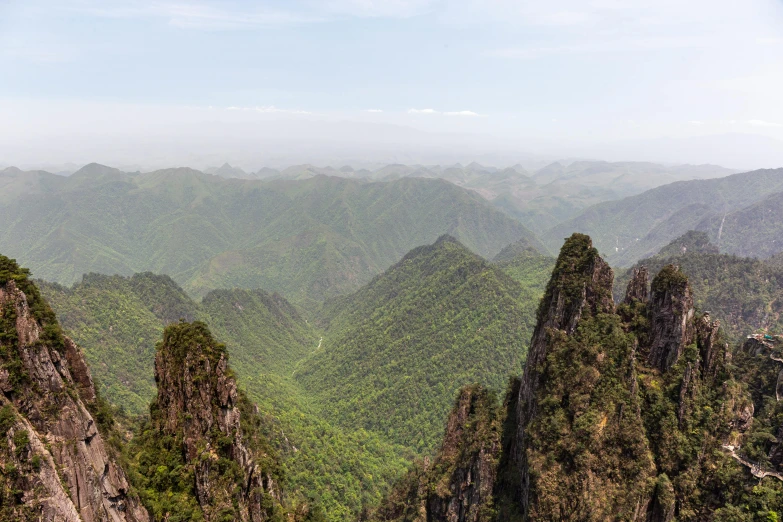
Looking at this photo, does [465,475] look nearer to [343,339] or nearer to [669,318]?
[669,318]

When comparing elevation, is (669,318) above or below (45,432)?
above

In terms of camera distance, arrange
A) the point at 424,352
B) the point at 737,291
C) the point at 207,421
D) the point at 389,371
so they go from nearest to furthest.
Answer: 1. the point at 207,421
2. the point at 737,291
3. the point at 389,371
4. the point at 424,352

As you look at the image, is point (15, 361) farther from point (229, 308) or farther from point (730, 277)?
point (730, 277)

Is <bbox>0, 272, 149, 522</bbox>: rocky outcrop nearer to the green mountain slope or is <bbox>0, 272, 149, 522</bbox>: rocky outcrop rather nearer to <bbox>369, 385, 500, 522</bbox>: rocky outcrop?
<bbox>369, 385, 500, 522</bbox>: rocky outcrop

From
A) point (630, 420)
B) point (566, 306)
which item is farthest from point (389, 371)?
point (630, 420)

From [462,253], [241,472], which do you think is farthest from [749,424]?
[462,253]

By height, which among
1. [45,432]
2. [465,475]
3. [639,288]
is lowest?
[465,475]
